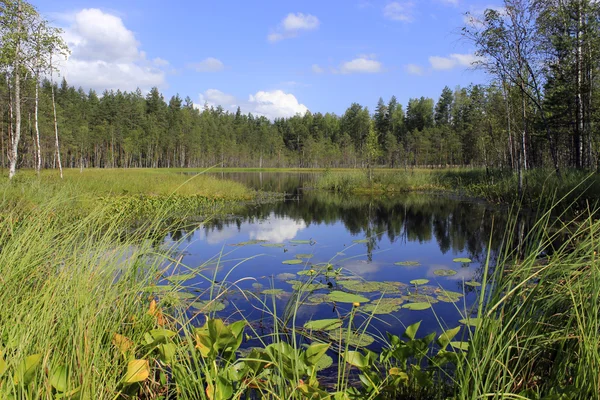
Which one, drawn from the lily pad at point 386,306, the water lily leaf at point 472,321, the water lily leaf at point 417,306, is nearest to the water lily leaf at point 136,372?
the water lily leaf at point 472,321

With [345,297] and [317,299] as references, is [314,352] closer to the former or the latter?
[345,297]

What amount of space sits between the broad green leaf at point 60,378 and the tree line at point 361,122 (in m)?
5.42

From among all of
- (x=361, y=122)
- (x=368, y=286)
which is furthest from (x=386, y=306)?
(x=361, y=122)

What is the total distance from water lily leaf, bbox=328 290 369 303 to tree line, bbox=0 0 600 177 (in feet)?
10.0

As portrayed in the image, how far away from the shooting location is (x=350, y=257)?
12.5ft

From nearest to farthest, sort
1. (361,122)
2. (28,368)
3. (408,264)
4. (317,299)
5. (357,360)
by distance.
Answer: (28,368)
(357,360)
(317,299)
(408,264)
(361,122)

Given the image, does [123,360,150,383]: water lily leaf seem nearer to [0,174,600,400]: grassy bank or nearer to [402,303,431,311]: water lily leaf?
[0,174,600,400]: grassy bank

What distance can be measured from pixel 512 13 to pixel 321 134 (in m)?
70.2

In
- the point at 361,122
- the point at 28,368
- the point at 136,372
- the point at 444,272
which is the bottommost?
the point at 444,272

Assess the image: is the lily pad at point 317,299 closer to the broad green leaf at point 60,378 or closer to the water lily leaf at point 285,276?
the water lily leaf at point 285,276

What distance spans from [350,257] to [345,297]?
1529 mm

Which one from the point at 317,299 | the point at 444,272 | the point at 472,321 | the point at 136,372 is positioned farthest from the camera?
the point at 444,272

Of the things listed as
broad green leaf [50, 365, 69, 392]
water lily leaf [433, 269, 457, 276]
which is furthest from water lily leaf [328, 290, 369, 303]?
broad green leaf [50, 365, 69, 392]

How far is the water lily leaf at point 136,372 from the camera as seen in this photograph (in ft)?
5.76
